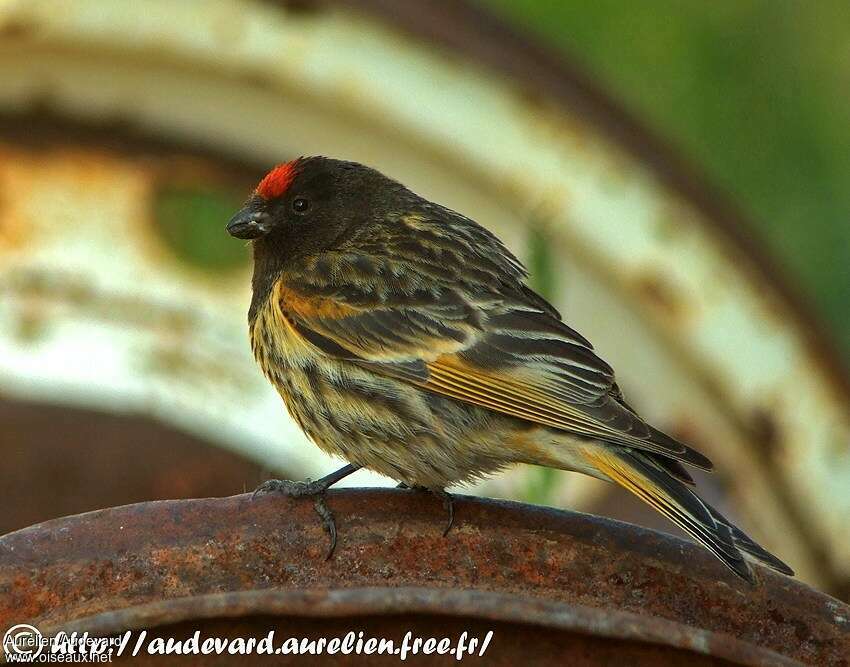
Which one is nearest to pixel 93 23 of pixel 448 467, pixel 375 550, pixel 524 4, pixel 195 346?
pixel 195 346

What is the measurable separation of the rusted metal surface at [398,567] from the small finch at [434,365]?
1.52 feet

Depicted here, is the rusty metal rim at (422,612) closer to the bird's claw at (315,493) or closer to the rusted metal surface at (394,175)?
the bird's claw at (315,493)

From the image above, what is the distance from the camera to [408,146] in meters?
4.55

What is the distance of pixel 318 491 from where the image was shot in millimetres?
2725

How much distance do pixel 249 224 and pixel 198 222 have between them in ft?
1.88

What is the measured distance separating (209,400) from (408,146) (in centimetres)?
97

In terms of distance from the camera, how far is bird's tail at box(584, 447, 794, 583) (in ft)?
8.88

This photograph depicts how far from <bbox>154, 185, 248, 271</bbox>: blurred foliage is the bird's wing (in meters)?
0.72

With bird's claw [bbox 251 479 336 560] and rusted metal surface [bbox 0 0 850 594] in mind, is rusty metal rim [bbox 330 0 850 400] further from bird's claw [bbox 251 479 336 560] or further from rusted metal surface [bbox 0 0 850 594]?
bird's claw [bbox 251 479 336 560]

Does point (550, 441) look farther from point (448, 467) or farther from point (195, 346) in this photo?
point (195, 346)

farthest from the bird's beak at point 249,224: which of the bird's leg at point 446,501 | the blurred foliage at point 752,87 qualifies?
the blurred foliage at point 752,87

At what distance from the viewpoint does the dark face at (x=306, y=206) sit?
406 cm

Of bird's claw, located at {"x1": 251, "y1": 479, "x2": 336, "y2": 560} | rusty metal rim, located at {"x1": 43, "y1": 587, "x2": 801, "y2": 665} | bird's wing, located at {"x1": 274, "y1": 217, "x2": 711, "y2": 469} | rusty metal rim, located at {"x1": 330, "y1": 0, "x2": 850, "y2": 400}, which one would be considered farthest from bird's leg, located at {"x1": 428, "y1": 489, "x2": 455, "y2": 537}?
rusty metal rim, located at {"x1": 330, "y1": 0, "x2": 850, "y2": 400}

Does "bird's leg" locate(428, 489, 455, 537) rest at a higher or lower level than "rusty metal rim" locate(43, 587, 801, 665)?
higher
